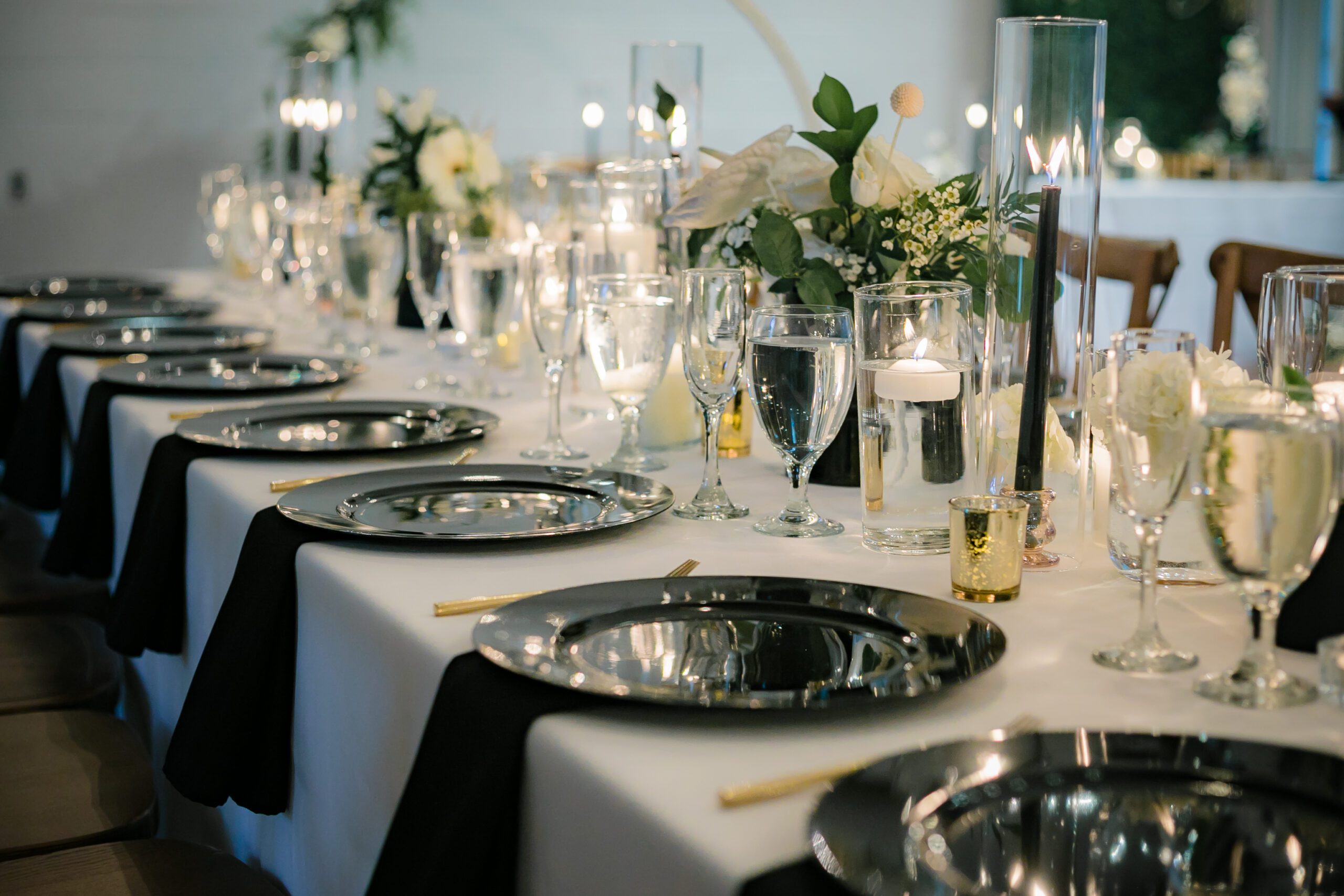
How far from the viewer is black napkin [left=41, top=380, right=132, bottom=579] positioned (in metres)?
1.76

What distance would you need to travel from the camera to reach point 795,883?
0.52 meters

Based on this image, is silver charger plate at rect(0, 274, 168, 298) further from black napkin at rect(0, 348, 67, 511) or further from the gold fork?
the gold fork

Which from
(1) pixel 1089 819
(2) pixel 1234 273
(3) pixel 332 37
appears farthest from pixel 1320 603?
(3) pixel 332 37

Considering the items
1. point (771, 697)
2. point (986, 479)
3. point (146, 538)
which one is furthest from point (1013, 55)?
point (146, 538)

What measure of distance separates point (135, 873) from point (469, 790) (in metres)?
0.61

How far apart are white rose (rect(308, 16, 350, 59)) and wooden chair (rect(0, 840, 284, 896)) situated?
4899 mm

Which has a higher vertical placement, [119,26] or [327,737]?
[119,26]

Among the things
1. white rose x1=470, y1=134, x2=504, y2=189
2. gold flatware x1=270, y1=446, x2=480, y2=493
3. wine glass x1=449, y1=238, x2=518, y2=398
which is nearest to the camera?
gold flatware x1=270, y1=446, x2=480, y2=493

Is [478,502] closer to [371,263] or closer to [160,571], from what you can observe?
[160,571]

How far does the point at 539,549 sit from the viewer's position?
1041 mm

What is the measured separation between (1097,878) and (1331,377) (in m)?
0.63

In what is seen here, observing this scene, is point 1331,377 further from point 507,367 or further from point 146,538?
point 507,367

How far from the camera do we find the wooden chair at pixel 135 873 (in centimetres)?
112

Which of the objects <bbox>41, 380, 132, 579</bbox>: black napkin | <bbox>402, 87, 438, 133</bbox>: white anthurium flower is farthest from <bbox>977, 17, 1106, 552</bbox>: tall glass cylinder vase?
<bbox>402, 87, 438, 133</bbox>: white anthurium flower
